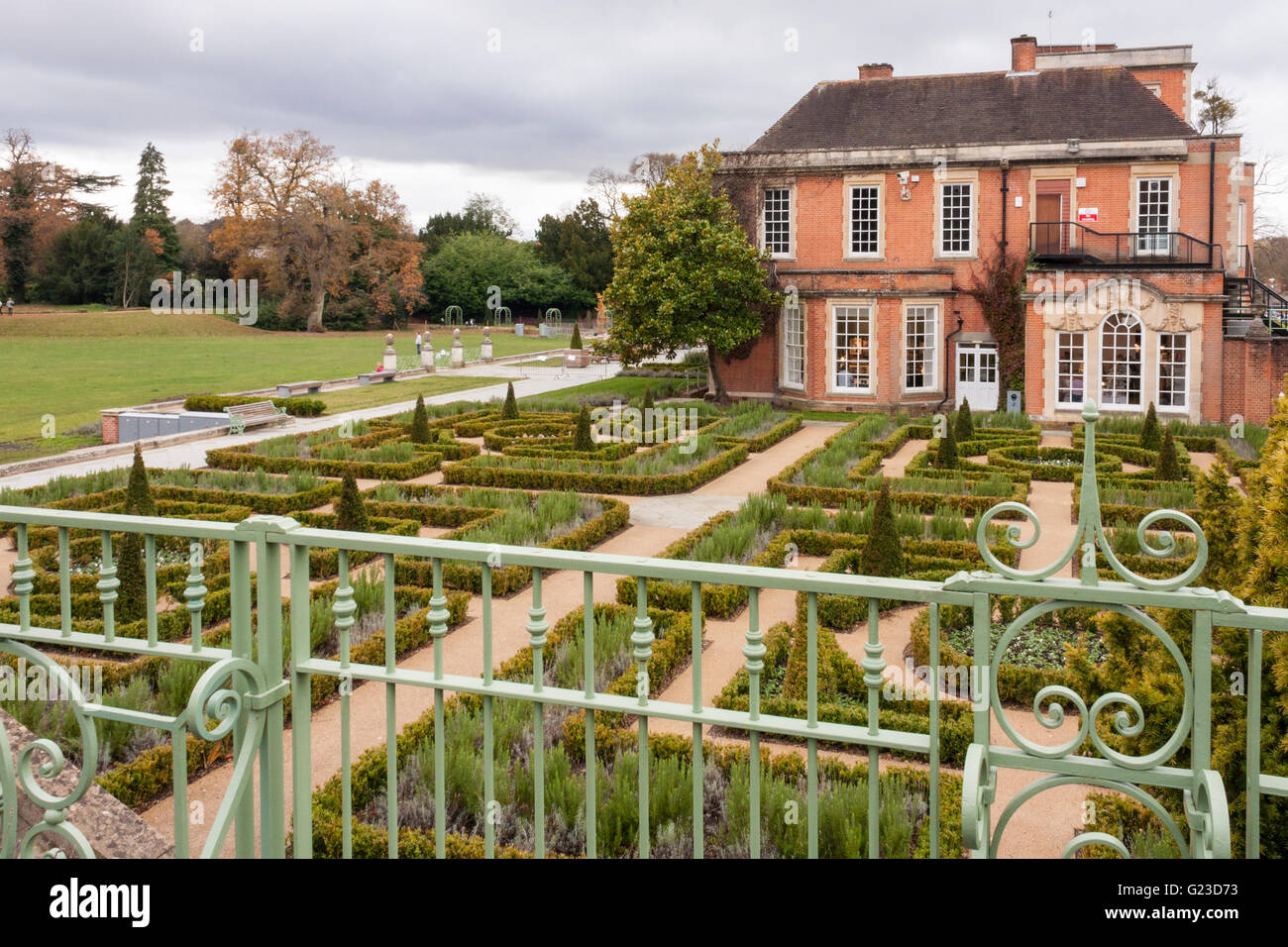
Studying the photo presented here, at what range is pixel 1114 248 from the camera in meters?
26.5

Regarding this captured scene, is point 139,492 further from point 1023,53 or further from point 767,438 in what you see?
point 1023,53

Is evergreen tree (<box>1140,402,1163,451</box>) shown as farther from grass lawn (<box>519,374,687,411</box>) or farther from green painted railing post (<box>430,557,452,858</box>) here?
green painted railing post (<box>430,557,452,858</box>)

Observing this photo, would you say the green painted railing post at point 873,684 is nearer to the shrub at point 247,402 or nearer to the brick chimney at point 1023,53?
the shrub at point 247,402

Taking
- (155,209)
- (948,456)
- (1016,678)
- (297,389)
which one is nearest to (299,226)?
(155,209)

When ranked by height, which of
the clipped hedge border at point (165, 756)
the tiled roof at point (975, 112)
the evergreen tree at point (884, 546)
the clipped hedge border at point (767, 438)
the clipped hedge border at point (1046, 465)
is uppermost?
the tiled roof at point (975, 112)

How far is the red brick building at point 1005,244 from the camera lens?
80.5 ft

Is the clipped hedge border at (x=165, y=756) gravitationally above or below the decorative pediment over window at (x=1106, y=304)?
below

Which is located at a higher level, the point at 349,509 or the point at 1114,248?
the point at 1114,248

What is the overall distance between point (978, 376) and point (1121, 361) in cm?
360

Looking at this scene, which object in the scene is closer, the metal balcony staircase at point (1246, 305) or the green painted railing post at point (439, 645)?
the green painted railing post at point (439, 645)

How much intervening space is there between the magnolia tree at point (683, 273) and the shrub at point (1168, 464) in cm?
1255

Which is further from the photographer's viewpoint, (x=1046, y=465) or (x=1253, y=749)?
(x=1046, y=465)

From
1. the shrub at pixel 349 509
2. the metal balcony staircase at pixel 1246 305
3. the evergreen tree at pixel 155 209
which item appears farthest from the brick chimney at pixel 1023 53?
the evergreen tree at pixel 155 209
